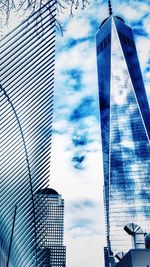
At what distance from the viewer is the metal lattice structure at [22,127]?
57.6 feet

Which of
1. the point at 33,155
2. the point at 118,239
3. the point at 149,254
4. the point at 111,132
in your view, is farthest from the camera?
the point at 111,132

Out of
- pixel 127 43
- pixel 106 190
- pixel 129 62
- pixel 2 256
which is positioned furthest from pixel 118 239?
pixel 2 256

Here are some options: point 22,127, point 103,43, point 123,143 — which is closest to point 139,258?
point 22,127

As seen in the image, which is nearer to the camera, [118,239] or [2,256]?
[2,256]

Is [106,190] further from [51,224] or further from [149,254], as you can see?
[149,254]

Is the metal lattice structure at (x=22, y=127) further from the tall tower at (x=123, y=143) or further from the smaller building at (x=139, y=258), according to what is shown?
the tall tower at (x=123, y=143)

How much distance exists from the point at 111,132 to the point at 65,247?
70.3 meters

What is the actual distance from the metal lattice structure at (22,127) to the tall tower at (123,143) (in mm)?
132371

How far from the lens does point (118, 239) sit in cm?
15625

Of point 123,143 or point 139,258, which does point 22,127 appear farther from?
point 123,143

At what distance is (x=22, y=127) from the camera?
2086 cm

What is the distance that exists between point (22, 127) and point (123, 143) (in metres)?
148

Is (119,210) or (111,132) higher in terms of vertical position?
(111,132)

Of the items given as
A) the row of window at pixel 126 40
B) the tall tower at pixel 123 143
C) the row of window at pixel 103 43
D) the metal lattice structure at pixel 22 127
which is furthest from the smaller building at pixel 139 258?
the row of window at pixel 126 40
